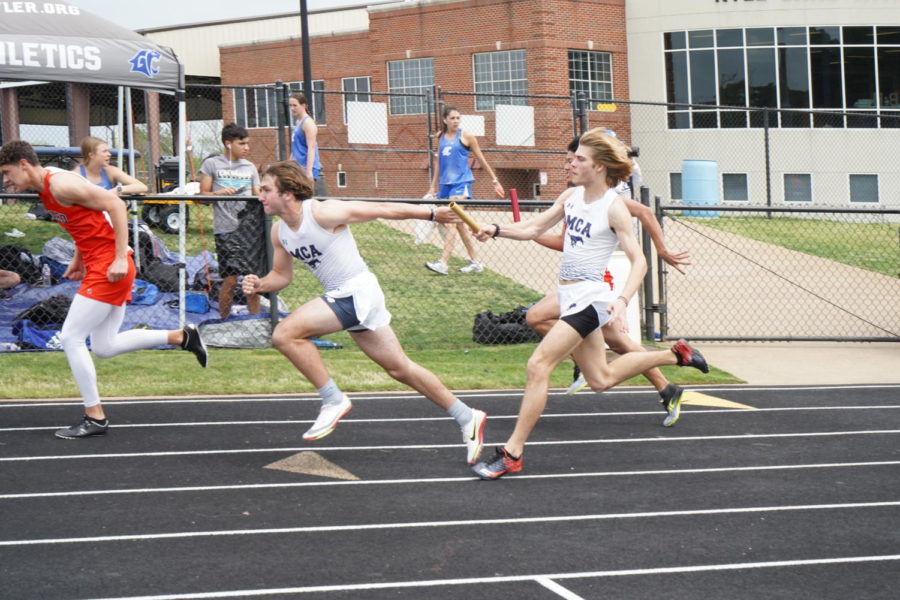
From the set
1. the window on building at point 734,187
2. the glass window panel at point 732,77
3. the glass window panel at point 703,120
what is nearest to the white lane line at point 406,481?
the window on building at point 734,187

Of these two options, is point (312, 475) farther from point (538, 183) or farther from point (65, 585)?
point (538, 183)

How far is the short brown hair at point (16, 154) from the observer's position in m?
7.93

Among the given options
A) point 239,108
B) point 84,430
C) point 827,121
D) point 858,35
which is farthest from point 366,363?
point 239,108

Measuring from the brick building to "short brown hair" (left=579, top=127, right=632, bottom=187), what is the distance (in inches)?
1033

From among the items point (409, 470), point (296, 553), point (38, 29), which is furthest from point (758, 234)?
point (296, 553)

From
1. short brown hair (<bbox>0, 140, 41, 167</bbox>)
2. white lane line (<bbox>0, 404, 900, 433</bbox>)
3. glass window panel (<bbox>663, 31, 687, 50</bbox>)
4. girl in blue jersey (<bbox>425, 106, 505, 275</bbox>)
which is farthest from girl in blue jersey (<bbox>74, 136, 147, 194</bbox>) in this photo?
glass window panel (<bbox>663, 31, 687, 50</bbox>)

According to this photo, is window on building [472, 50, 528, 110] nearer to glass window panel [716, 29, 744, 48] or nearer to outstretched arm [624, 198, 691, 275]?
glass window panel [716, 29, 744, 48]

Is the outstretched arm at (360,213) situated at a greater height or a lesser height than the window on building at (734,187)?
lesser

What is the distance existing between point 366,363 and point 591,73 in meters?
26.9

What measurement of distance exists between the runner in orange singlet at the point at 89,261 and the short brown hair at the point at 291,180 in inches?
49.4

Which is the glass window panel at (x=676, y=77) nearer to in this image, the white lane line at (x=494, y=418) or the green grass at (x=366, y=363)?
the green grass at (x=366, y=363)

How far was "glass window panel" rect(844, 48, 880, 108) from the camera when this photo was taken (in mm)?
36500

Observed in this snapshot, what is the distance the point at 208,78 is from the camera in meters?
48.8

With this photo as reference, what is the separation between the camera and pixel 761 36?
1438 inches
